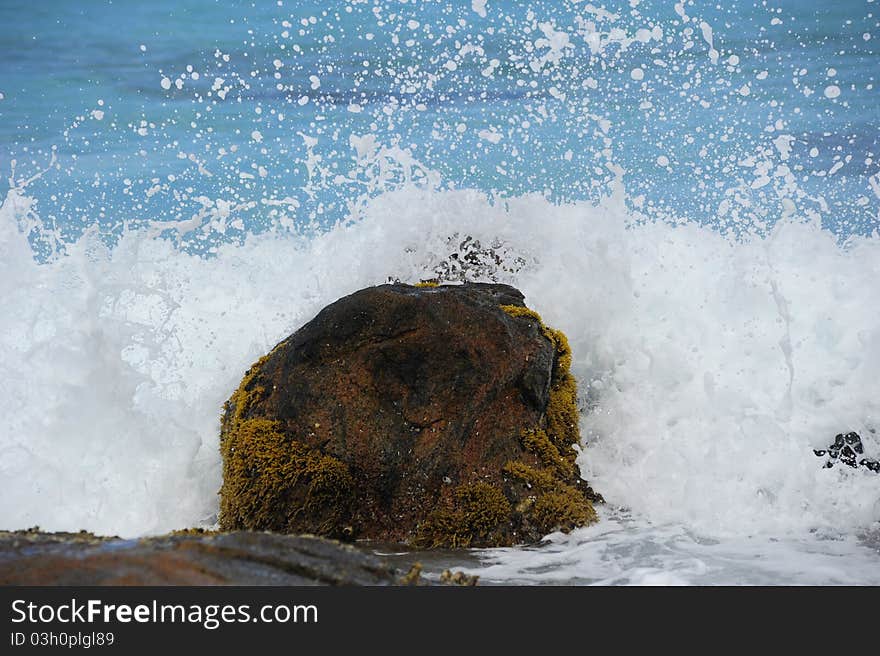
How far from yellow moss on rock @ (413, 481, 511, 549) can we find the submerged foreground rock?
82.9 inches

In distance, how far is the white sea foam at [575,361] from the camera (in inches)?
240

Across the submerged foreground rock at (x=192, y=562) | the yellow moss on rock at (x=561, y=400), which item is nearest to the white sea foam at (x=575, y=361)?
the yellow moss on rock at (x=561, y=400)

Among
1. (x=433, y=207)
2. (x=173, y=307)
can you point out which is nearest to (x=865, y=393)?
(x=433, y=207)

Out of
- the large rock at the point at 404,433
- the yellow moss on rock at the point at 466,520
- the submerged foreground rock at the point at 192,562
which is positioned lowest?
the submerged foreground rock at the point at 192,562

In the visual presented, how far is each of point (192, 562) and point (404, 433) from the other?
A: 9.03ft

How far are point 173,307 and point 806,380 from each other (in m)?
4.94

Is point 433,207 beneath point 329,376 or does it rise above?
above

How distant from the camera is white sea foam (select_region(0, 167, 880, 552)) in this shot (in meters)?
6.09

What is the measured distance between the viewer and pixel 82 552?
2898mm

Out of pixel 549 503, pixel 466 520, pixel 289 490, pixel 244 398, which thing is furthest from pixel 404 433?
pixel 244 398

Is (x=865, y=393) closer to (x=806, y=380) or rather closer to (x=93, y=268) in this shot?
(x=806, y=380)

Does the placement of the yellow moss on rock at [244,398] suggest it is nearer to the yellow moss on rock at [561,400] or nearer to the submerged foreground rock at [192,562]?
the yellow moss on rock at [561,400]

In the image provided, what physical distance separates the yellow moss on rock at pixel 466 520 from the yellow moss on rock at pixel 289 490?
496mm

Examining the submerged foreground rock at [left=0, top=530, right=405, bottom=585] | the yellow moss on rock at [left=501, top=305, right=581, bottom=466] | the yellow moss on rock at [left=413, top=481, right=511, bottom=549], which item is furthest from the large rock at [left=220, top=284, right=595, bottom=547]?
the submerged foreground rock at [left=0, top=530, right=405, bottom=585]
